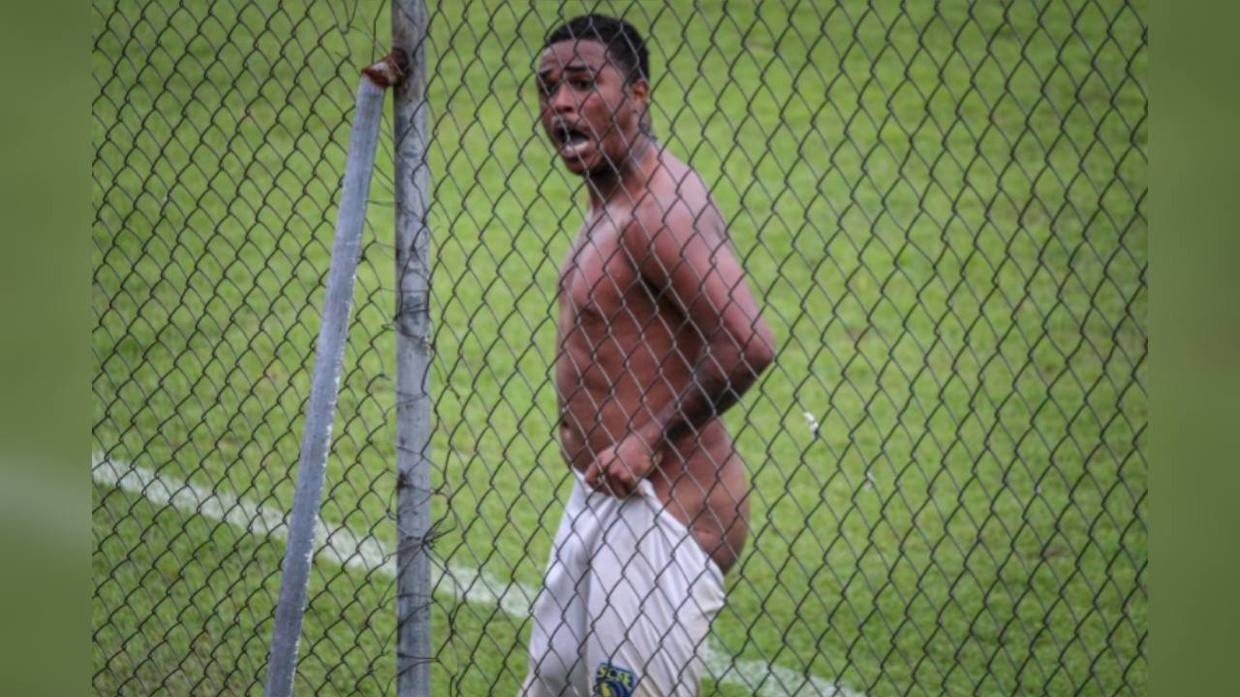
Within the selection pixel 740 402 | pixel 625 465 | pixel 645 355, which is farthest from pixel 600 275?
pixel 740 402

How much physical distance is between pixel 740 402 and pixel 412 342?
1210 millimetres

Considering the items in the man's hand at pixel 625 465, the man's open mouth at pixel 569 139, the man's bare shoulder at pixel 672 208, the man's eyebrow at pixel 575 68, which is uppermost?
the man's eyebrow at pixel 575 68

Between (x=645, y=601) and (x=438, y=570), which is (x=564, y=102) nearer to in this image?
(x=645, y=601)

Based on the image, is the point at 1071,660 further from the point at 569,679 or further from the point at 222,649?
the point at 222,649

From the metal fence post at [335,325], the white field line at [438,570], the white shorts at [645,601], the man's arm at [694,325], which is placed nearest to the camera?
the metal fence post at [335,325]

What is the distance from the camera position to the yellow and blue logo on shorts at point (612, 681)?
430 cm

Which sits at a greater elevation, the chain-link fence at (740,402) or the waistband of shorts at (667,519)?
the chain-link fence at (740,402)

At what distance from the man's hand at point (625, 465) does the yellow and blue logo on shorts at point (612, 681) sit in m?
0.47

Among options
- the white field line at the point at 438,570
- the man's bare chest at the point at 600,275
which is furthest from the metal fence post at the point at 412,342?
the white field line at the point at 438,570

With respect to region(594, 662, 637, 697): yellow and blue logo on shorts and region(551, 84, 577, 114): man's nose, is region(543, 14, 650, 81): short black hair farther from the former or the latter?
region(594, 662, 637, 697): yellow and blue logo on shorts

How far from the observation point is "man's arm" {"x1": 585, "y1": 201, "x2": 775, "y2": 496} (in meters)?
4.20

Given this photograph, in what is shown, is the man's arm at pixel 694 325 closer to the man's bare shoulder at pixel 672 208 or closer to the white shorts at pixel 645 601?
the man's bare shoulder at pixel 672 208

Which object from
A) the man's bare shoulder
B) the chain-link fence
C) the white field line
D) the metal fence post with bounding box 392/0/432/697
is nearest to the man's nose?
the chain-link fence

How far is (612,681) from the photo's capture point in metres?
4.32
